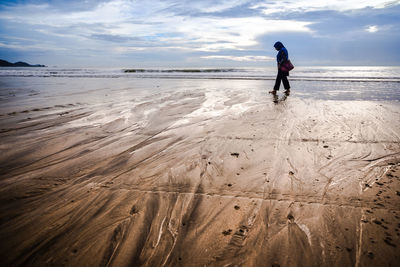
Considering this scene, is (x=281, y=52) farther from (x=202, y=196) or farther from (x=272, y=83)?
(x=202, y=196)

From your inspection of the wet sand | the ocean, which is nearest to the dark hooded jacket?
the ocean

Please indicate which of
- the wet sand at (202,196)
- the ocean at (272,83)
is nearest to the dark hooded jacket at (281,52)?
the ocean at (272,83)

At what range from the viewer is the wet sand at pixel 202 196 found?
1.48 metres

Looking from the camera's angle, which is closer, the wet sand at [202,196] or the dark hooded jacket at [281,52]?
the wet sand at [202,196]

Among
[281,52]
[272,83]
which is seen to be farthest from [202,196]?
[272,83]

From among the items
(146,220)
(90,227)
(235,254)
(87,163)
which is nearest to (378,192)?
(235,254)

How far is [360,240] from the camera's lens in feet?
5.04

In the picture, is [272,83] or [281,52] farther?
[272,83]

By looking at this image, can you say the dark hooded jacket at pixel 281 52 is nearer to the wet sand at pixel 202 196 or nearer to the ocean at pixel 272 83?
the ocean at pixel 272 83

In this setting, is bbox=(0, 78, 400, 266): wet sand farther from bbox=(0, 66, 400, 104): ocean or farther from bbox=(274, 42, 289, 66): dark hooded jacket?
bbox=(274, 42, 289, 66): dark hooded jacket

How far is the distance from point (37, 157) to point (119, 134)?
130 centimetres

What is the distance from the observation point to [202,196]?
2096 millimetres

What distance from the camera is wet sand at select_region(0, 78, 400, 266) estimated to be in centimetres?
148

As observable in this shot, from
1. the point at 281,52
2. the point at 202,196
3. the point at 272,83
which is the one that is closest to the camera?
the point at 202,196
